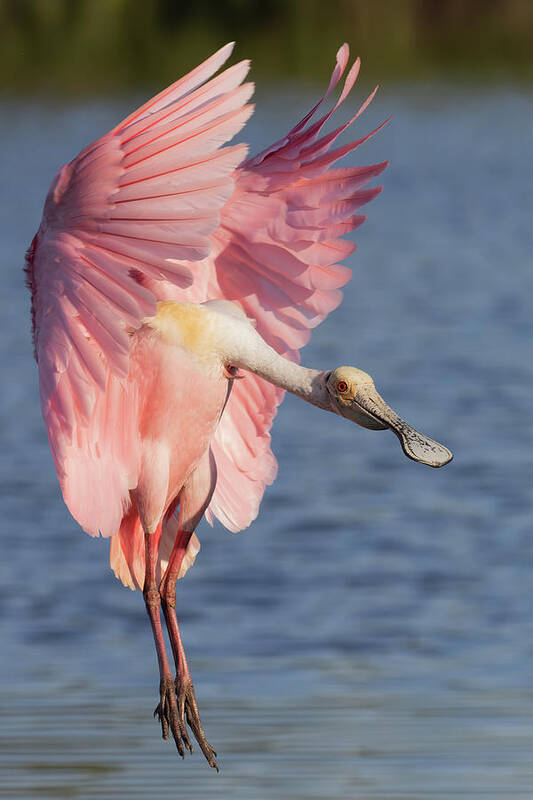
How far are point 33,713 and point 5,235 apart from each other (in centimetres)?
1449

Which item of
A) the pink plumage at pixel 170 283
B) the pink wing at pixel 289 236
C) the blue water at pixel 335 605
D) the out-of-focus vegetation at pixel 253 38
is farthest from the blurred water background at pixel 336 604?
the out-of-focus vegetation at pixel 253 38

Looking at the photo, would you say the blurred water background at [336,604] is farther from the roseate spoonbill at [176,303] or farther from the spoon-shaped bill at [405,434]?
the spoon-shaped bill at [405,434]

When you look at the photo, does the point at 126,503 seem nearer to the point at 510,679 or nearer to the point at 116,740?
the point at 116,740

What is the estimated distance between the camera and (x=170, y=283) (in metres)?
5.23

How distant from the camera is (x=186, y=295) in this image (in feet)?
A: 17.8

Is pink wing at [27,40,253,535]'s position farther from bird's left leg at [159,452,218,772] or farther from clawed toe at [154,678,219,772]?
clawed toe at [154,678,219,772]

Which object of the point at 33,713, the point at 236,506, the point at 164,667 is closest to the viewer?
the point at 164,667

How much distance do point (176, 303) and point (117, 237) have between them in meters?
0.25

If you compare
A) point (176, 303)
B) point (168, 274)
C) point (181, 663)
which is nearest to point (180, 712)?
point (181, 663)

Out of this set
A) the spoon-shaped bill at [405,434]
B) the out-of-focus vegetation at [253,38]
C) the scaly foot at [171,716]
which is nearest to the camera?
the spoon-shaped bill at [405,434]

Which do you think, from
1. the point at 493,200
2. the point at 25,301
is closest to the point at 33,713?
the point at 25,301

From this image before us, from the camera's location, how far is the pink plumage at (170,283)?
16.1ft

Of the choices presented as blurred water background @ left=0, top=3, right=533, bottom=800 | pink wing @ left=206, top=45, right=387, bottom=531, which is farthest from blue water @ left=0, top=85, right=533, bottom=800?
pink wing @ left=206, top=45, right=387, bottom=531

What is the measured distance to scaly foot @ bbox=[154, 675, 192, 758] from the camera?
16.9 ft
